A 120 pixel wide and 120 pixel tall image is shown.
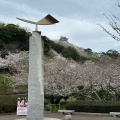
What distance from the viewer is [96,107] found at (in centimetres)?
1838

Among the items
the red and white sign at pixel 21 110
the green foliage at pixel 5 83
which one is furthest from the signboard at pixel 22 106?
the green foliage at pixel 5 83

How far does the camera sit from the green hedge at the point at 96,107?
59.5ft

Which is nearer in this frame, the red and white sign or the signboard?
the signboard

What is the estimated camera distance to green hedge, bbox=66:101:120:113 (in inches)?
714

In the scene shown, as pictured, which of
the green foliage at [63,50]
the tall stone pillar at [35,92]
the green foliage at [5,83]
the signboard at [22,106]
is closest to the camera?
the tall stone pillar at [35,92]

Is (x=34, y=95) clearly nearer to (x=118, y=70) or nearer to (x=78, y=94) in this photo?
(x=118, y=70)

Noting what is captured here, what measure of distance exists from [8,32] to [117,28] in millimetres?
40378

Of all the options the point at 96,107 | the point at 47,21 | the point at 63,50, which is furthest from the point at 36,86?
the point at 63,50

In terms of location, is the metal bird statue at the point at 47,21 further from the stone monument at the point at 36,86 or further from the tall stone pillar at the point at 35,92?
the tall stone pillar at the point at 35,92

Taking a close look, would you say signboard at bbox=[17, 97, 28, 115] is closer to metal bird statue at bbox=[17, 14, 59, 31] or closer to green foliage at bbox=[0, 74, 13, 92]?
metal bird statue at bbox=[17, 14, 59, 31]

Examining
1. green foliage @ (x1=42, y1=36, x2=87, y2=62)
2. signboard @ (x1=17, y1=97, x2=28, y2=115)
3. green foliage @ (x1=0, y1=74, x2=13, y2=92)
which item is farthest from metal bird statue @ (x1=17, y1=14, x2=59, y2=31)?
green foliage @ (x1=42, y1=36, x2=87, y2=62)

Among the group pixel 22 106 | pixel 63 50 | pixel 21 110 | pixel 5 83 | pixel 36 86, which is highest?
pixel 63 50

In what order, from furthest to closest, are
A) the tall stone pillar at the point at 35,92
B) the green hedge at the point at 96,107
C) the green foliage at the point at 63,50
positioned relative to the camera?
the green foliage at the point at 63,50 < the green hedge at the point at 96,107 < the tall stone pillar at the point at 35,92

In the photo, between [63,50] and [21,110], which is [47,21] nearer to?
[21,110]
